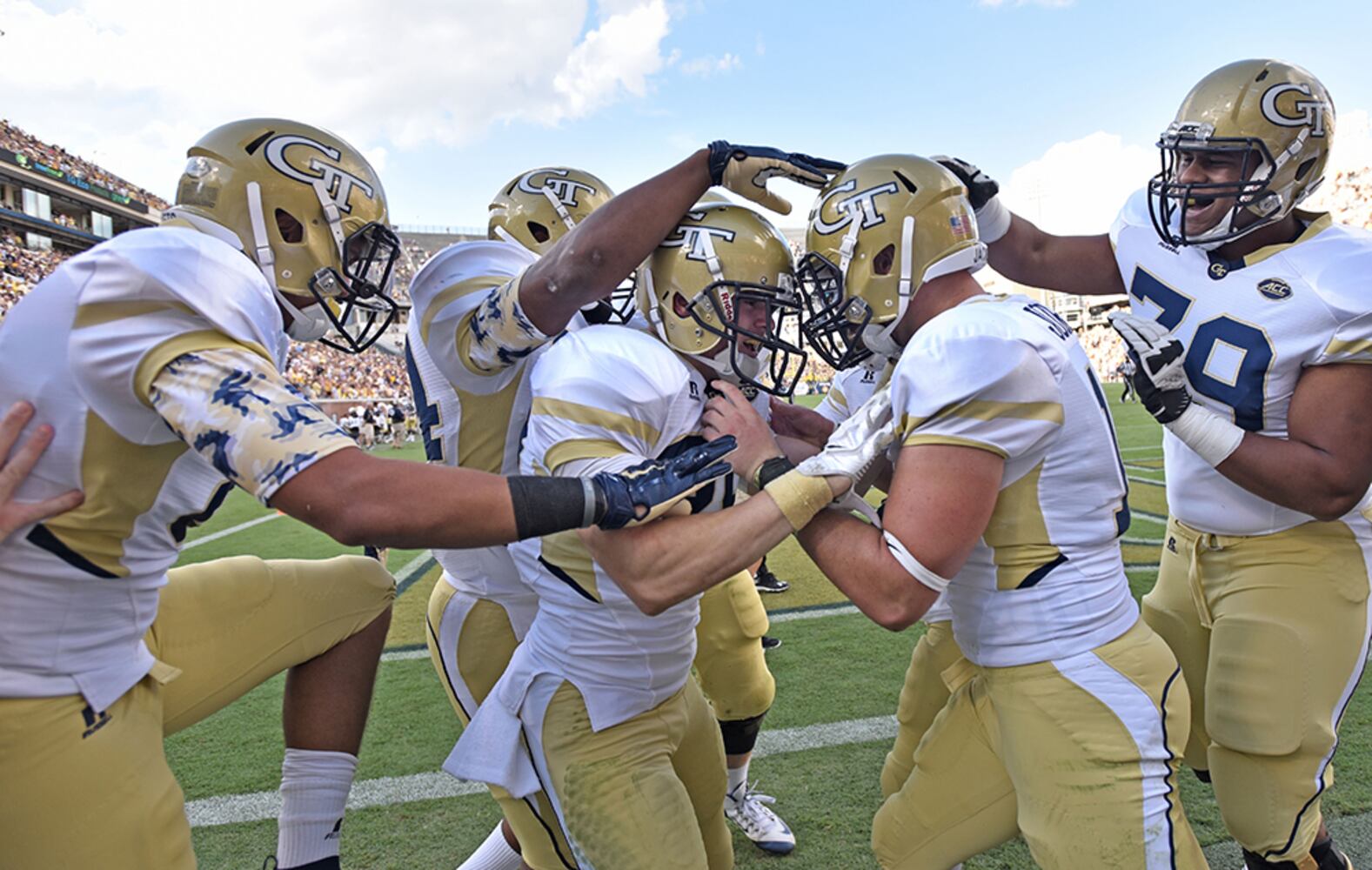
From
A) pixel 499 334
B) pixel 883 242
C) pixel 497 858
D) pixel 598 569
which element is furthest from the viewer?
pixel 497 858

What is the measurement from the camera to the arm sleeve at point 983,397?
1.79 meters

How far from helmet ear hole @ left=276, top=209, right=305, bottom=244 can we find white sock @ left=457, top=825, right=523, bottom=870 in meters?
1.89

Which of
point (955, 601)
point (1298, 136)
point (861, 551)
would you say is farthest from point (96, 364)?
point (1298, 136)

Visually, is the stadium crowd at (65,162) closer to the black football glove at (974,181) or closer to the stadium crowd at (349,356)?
the stadium crowd at (349,356)

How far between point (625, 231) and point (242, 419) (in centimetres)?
112

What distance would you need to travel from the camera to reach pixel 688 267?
235cm

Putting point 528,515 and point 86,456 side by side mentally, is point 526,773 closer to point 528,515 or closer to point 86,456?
point 528,515

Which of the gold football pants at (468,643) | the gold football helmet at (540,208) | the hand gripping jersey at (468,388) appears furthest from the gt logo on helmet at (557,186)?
the gold football pants at (468,643)

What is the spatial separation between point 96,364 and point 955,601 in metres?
1.89

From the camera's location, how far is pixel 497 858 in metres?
2.80

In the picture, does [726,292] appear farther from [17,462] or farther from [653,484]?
[17,462]

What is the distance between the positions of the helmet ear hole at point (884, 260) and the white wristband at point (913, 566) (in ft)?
2.47

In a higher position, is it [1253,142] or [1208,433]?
[1253,142]

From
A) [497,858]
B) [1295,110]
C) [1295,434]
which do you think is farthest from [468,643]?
[1295,110]
